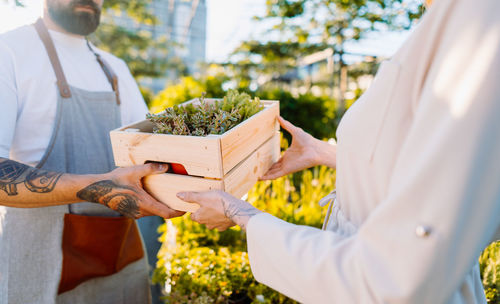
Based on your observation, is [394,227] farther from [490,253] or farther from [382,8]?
[382,8]

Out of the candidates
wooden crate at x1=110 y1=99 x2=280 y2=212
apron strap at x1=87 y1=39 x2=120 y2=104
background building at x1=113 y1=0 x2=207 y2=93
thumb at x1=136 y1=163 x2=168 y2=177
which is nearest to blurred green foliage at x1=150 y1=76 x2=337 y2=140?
apron strap at x1=87 y1=39 x2=120 y2=104

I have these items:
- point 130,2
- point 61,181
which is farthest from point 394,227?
point 130,2

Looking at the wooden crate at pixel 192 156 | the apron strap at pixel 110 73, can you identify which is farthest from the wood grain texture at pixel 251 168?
the apron strap at pixel 110 73

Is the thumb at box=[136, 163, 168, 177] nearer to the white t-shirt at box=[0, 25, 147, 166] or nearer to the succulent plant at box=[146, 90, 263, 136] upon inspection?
the succulent plant at box=[146, 90, 263, 136]

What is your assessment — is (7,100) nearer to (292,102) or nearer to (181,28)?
(292,102)

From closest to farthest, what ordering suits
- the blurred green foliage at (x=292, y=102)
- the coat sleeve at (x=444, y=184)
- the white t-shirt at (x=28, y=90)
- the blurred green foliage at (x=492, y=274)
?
the coat sleeve at (x=444, y=184) → the white t-shirt at (x=28, y=90) → the blurred green foliage at (x=492, y=274) → the blurred green foliage at (x=292, y=102)

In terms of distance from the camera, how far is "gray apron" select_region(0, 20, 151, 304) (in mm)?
1465

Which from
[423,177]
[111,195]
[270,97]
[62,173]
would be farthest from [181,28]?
[423,177]

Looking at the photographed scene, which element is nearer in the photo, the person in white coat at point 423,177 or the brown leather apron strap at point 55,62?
the person in white coat at point 423,177

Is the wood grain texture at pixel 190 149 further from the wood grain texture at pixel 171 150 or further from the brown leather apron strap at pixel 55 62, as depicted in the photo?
the brown leather apron strap at pixel 55 62

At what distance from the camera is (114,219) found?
1.60 meters

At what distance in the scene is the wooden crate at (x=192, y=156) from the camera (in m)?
1.14

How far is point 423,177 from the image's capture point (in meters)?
0.60

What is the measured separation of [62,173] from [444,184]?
135 cm
